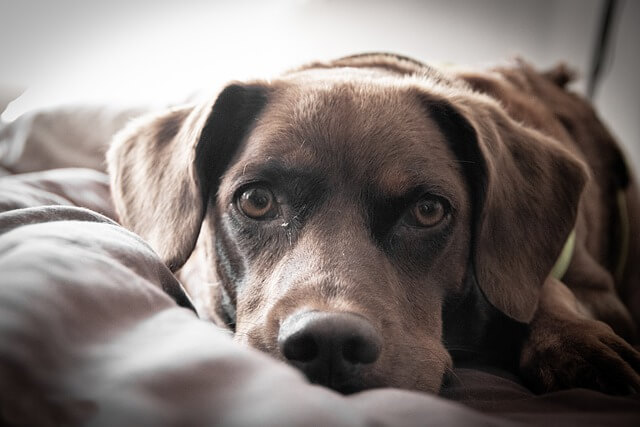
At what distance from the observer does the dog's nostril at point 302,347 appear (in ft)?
3.58

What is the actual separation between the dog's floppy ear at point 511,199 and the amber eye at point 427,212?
0.48 ft

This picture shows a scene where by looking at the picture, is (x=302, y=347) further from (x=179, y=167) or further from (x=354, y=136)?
(x=179, y=167)

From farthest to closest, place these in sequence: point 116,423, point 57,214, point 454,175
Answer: point 454,175, point 57,214, point 116,423

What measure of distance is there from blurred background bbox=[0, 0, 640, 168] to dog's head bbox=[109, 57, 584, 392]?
1132mm

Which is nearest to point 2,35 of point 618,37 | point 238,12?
point 238,12

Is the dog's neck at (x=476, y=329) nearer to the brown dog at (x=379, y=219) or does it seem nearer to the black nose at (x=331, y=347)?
the brown dog at (x=379, y=219)

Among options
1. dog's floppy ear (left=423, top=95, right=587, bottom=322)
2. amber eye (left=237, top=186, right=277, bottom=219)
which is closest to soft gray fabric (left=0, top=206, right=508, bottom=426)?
amber eye (left=237, top=186, right=277, bottom=219)

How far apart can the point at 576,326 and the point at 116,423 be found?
1.19 metres

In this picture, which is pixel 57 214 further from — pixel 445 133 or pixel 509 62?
pixel 509 62

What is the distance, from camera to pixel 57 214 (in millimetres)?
1262

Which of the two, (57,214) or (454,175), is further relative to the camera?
(454,175)

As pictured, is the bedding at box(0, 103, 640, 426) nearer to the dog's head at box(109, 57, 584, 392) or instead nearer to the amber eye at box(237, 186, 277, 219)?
the dog's head at box(109, 57, 584, 392)

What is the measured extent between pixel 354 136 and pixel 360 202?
18cm

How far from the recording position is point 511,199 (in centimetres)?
165
